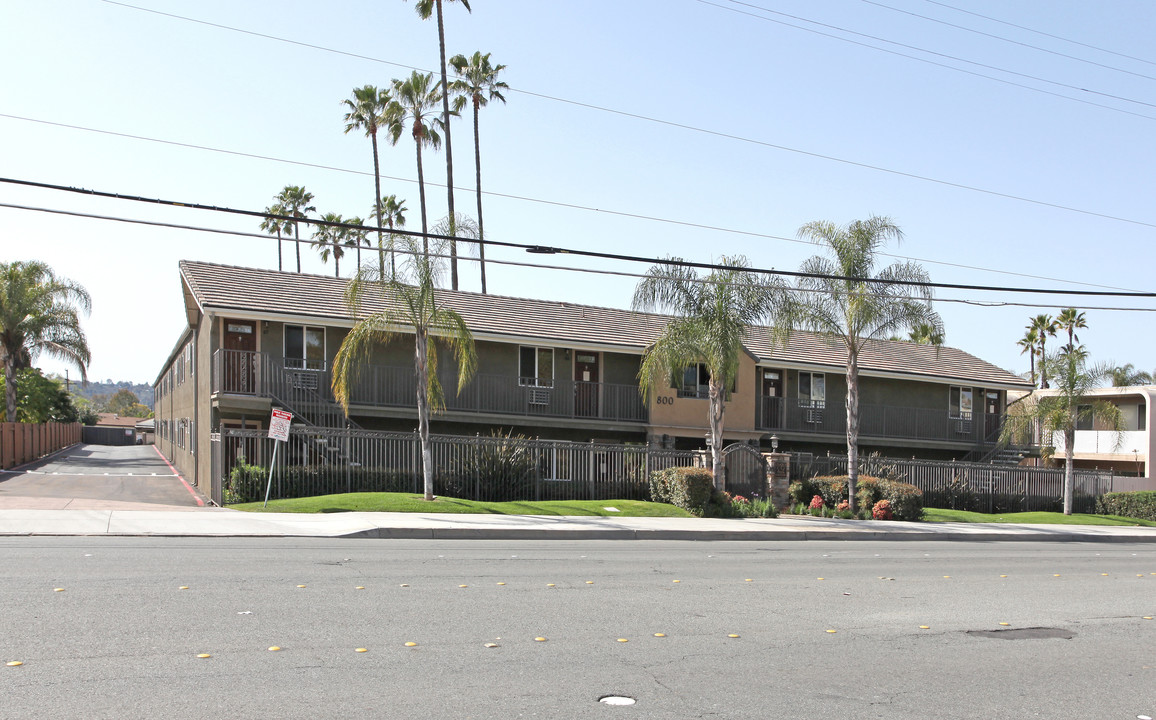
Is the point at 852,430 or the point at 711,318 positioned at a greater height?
the point at 711,318

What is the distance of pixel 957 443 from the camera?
38062 mm

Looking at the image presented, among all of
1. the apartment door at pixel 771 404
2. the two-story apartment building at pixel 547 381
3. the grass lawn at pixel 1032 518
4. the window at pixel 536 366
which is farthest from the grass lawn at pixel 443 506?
the apartment door at pixel 771 404

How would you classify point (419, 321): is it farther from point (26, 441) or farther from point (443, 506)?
point (26, 441)

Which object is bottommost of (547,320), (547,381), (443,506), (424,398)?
(443,506)

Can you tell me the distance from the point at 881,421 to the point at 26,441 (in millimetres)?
35924

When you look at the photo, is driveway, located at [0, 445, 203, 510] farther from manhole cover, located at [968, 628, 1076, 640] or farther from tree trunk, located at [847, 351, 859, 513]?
tree trunk, located at [847, 351, 859, 513]

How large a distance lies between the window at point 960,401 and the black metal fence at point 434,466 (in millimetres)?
18378

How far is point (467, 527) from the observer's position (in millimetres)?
17375

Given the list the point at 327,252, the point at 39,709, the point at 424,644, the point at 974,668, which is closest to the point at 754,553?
the point at 974,668

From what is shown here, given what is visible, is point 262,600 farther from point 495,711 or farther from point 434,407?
point 434,407

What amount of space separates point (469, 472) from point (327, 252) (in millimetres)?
46076

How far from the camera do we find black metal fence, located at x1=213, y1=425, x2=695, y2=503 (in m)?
22.1

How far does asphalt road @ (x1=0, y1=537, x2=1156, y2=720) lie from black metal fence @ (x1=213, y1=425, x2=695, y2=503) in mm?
8622

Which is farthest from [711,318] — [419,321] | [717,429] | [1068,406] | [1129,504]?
[1129,504]
